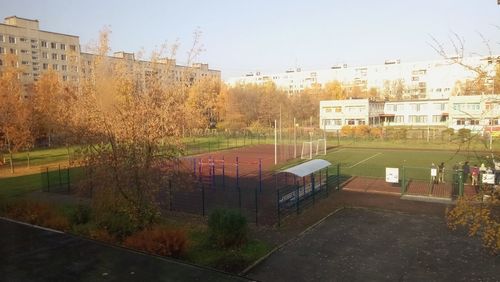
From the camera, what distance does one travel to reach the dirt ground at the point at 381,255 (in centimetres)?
1046

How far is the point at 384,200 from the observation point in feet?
62.8

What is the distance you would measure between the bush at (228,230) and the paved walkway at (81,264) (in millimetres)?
2224

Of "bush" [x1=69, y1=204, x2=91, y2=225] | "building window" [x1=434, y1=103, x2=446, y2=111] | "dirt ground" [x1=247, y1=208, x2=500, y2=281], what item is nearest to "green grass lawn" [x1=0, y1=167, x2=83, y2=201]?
"bush" [x1=69, y1=204, x2=91, y2=225]

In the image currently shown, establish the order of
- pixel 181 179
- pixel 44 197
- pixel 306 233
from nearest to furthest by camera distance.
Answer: pixel 181 179 → pixel 306 233 → pixel 44 197

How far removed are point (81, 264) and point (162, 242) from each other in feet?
7.53

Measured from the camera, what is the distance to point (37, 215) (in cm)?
1520

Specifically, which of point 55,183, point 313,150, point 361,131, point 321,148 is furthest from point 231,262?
point 361,131

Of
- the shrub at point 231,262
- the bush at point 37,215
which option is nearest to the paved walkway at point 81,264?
the shrub at point 231,262

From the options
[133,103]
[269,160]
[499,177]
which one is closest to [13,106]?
[269,160]

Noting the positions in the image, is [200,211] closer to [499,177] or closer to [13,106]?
[499,177]

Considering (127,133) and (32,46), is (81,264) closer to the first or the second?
(127,133)

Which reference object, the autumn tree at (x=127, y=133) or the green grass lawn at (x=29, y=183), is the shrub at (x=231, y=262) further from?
the green grass lawn at (x=29, y=183)

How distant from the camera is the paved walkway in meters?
9.65

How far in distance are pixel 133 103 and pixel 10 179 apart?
21.4m
